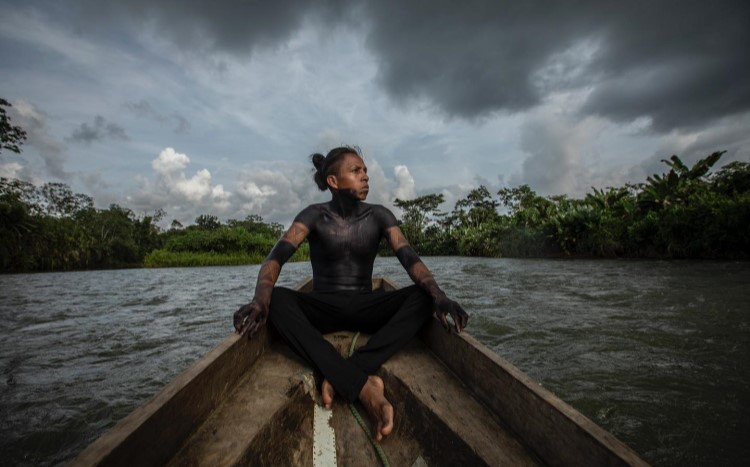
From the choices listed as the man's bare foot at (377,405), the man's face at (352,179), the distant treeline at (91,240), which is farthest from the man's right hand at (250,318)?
the distant treeline at (91,240)

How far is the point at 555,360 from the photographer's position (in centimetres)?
254

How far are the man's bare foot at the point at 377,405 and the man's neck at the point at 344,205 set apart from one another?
42.8 inches

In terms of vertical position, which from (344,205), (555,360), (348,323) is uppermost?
(344,205)

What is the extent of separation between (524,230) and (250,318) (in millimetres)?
18975

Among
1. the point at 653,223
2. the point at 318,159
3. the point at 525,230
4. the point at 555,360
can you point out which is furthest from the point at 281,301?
the point at 525,230

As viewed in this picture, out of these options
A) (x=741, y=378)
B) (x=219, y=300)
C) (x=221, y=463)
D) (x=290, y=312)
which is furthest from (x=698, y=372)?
(x=219, y=300)

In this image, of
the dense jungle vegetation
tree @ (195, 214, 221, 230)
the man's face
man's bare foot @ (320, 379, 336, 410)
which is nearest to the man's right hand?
man's bare foot @ (320, 379, 336, 410)

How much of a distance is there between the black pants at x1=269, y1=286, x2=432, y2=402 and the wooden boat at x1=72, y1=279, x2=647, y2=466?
0.32 feet

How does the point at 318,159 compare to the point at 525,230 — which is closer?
the point at 318,159

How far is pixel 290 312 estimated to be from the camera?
5.41ft

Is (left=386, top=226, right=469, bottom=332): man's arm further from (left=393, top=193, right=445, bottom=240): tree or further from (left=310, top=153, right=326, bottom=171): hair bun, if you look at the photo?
(left=393, top=193, right=445, bottom=240): tree

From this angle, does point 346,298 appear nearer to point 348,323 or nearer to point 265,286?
point 348,323

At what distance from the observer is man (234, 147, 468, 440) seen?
1435 mm

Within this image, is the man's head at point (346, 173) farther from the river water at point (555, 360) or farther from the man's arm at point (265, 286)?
the river water at point (555, 360)
